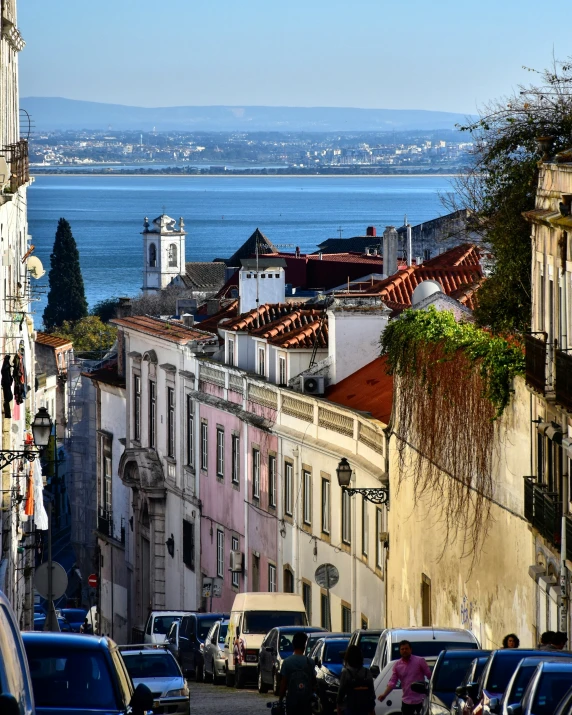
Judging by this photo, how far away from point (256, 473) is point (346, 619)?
855cm

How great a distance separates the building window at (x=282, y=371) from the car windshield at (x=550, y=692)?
30775 mm

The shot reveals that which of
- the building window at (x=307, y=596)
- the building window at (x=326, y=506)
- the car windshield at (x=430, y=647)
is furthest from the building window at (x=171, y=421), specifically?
the car windshield at (x=430, y=647)

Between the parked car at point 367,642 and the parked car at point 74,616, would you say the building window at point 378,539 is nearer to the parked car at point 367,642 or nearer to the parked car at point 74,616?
the parked car at point 367,642

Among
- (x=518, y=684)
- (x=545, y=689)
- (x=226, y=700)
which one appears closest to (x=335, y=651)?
(x=226, y=700)

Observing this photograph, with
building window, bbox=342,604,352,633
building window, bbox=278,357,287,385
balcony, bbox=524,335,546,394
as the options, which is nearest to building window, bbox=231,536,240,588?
building window, bbox=278,357,287,385

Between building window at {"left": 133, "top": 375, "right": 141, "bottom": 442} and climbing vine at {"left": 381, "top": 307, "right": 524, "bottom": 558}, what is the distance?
24.3 m

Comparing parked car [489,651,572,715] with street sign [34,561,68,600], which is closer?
parked car [489,651,572,715]

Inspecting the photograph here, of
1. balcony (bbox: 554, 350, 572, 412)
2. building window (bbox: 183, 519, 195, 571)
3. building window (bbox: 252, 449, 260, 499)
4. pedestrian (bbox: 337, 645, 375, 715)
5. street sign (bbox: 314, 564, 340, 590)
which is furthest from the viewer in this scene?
building window (bbox: 183, 519, 195, 571)

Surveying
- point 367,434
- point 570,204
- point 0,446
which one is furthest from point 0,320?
point 570,204

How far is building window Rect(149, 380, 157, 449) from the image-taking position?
5791 cm

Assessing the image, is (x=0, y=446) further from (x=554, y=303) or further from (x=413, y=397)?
(x=554, y=303)

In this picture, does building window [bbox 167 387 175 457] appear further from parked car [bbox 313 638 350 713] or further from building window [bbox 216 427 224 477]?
parked car [bbox 313 638 350 713]

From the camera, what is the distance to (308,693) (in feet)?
61.3

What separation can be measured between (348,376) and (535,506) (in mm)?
17420
